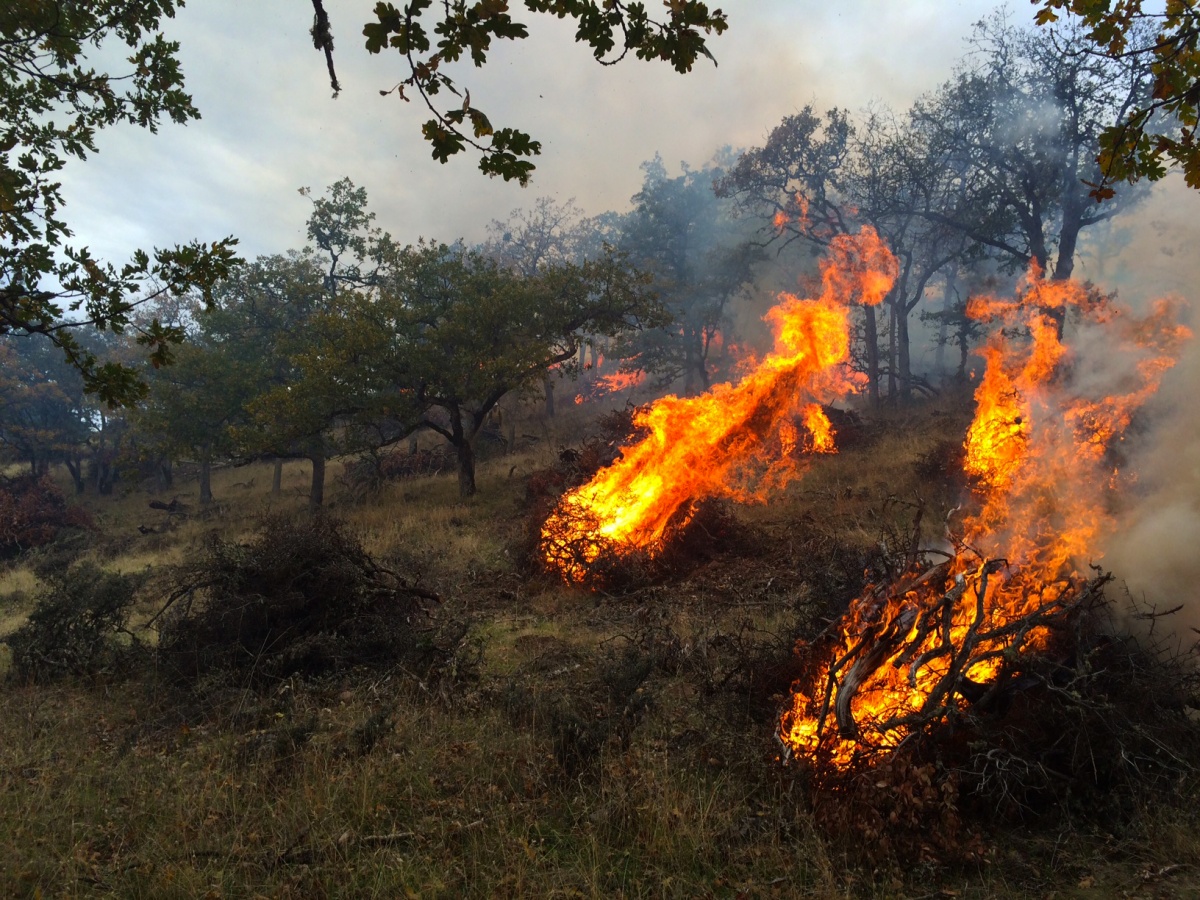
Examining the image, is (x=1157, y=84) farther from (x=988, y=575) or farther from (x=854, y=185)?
(x=854, y=185)

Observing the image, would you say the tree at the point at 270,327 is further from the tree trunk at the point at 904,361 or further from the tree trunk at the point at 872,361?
the tree trunk at the point at 904,361

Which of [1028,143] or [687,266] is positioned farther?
[687,266]

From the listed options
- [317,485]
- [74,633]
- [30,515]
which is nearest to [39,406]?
[30,515]

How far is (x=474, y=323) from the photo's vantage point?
1741 cm

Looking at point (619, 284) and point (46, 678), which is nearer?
point (46, 678)

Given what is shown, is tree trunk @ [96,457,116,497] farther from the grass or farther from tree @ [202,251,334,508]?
the grass

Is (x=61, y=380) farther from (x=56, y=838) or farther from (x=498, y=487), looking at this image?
(x=56, y=838)

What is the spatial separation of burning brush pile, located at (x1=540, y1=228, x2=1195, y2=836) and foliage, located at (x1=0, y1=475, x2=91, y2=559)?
17943 millimetres

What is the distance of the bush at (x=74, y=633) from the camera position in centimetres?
698

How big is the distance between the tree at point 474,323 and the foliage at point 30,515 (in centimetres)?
1206

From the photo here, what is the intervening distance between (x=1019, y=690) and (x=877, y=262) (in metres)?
23.0

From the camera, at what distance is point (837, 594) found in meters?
6.60

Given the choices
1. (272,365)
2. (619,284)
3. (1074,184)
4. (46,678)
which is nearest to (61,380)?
(272,365)

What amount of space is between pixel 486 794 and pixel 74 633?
6.05 m
